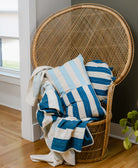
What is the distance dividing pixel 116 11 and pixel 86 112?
925 mm

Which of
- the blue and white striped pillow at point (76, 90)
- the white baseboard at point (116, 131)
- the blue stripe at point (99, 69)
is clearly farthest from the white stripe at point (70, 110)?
the white baseboard at point (116, 131)

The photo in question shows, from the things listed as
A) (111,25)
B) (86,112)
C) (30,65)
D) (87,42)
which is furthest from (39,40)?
(86,112)

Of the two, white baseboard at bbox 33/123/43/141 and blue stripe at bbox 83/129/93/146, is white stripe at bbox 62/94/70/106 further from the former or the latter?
white baseboard at bbox 33/123/43/141

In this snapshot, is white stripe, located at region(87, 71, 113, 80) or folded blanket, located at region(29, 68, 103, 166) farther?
white stripe, located at region(87, 71, 113, 80)

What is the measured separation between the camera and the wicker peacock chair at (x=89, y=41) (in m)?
2.29

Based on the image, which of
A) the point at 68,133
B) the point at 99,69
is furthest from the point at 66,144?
the point at 99,69

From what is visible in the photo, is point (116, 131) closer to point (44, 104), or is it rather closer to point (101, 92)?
point (101, 92)

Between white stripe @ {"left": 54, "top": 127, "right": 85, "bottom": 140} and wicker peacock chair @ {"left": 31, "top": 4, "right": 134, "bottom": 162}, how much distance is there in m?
0.18

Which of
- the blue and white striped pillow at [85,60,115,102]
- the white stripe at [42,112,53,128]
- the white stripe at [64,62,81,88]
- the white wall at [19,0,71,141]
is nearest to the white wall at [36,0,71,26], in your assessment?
the white wall at [19,0,71,141]

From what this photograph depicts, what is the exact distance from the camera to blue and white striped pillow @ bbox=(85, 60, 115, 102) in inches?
91.0

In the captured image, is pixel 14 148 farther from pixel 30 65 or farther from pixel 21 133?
pixel 30 65

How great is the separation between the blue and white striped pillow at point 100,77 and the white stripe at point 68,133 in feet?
1.29

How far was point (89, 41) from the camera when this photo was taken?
8.82 feet

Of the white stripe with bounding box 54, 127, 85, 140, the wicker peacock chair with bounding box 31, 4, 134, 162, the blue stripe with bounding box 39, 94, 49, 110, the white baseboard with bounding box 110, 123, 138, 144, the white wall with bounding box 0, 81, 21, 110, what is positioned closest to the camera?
the white stripe with bounding box 54, 127, 85, 140
